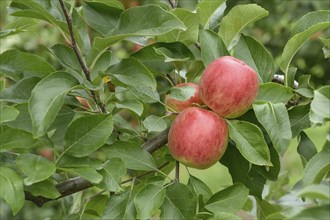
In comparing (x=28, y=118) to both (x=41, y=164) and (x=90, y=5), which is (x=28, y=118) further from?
(x=90, y=5)

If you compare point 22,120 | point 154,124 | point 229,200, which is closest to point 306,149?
point 229,200

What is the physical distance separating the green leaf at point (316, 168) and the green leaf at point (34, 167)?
382 mm

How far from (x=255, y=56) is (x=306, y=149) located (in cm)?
19

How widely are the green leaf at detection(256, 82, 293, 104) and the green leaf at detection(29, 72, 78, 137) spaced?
322 millimetres

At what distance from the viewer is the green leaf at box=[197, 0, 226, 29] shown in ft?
3.91

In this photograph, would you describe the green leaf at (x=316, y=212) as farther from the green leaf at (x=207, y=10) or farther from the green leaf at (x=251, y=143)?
the green leaf at (x=207, y=10)

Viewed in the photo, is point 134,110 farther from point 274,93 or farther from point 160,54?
point 274,93

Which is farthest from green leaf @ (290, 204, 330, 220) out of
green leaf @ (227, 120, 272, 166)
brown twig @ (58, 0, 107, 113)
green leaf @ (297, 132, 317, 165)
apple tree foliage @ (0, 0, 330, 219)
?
brown twig @ (58, 0, 107, 113)

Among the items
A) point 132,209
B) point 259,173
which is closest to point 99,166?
point 132,209

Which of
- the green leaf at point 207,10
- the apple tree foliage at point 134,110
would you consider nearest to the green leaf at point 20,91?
the apple tree foliage at point 134,110

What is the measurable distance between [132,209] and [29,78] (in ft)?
0.94

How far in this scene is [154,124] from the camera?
1.11m

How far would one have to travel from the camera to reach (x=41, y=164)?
1.02 meters

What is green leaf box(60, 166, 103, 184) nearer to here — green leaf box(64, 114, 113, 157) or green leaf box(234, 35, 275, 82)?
green leaf box(64, 114, 113, 157)
